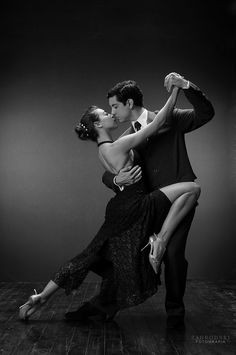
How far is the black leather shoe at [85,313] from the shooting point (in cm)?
354

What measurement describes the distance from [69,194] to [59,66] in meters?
1.33

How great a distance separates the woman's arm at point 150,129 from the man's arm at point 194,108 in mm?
58

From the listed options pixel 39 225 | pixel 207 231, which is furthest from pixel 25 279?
pixel 207 231

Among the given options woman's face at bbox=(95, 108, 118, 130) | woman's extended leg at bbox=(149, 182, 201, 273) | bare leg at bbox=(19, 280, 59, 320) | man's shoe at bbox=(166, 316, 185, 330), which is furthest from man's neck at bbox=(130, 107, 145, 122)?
man's shoe at bbox=(166, 316, 185, 330)

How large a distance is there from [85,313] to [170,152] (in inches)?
46.3

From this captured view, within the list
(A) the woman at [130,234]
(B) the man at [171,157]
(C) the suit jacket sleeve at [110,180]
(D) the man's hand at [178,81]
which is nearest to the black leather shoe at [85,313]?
(A) the woman at [130,234]

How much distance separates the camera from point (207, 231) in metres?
5.68

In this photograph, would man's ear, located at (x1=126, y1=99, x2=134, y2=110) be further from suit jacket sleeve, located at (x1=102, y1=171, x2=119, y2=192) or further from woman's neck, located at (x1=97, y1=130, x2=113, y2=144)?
suit jacket sleeve, located at (x1=102, y1=171, x2=119, y2=192)

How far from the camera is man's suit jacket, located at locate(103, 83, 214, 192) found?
3.52 metres

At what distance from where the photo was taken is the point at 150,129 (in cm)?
340

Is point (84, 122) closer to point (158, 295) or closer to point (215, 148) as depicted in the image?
point (158, 295)

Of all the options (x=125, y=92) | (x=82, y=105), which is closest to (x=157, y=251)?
(x=125, y=92)

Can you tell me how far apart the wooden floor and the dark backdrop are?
4.19 ft

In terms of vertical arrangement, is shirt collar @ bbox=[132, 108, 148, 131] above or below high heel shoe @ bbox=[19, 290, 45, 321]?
above
